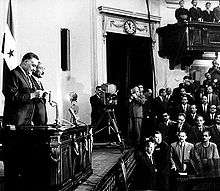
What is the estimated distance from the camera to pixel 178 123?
860 centimetres

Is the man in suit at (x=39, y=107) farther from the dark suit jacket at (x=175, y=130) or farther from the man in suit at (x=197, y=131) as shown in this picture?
the man in suit at (x=197, y=131)

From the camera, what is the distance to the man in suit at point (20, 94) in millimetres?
4156

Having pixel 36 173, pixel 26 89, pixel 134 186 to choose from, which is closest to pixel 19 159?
pixel 36 173

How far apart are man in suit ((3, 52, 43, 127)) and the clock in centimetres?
760

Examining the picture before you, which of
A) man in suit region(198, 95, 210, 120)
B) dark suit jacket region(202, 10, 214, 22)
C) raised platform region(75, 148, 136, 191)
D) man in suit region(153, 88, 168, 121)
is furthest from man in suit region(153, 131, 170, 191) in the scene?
dark suit jacket region(202, 10, 214, 22)

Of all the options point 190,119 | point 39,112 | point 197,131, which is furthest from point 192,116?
point 39,112

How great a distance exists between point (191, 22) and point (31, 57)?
7451 mm

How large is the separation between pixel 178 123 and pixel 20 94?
5072 millimetres

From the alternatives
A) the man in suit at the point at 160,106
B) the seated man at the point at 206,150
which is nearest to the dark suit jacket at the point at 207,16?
the man in suit at the point at 160,106

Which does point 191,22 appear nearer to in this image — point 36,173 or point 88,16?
point 88,16

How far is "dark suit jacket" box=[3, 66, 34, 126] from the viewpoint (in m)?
4.16

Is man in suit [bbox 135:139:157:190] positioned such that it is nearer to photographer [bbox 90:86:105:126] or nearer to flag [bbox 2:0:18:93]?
photographer [bbox 90:86:105:126]

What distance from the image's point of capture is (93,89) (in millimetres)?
10672

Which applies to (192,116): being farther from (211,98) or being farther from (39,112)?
(39,112)
